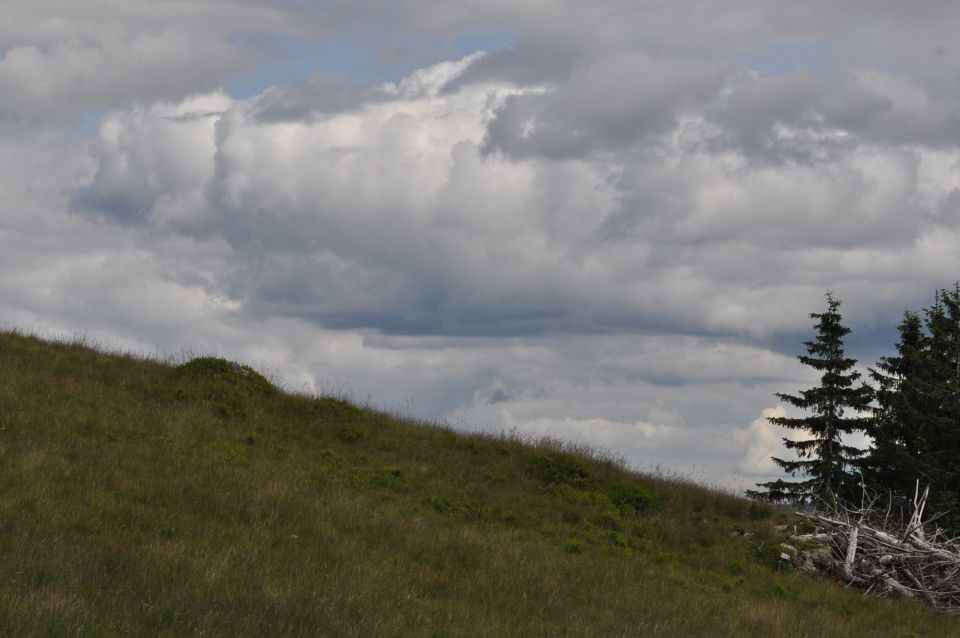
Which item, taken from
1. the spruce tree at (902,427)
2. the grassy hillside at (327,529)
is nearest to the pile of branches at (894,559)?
the grassy hillside at (327,529)

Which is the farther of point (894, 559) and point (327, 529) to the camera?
point (894, 559)

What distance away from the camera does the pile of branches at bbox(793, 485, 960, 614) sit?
20344 millimetres

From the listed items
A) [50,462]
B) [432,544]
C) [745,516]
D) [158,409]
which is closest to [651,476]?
[745,516]

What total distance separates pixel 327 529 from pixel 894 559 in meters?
14.8

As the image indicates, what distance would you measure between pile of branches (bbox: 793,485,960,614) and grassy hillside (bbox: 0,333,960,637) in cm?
110

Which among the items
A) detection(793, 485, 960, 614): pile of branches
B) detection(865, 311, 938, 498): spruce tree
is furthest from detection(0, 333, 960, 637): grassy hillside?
detection(865, 311, 938, 498): spruce tree

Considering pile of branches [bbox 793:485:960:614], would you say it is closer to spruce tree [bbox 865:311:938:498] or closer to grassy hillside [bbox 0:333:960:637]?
grassy hillside [bbox 0:333:960:637]

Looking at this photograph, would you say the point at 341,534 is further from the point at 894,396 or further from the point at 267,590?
the point at 894,396

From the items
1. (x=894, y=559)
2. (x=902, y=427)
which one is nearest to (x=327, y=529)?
(x=894, y=559)

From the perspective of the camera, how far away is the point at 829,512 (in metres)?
23.8

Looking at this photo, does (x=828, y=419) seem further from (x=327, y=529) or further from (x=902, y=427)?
(x=327, y=529)

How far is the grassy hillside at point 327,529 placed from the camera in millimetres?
9953

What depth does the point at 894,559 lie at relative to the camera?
21.2 metres

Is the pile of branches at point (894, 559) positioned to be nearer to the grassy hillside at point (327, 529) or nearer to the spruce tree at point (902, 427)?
the grassy hillside at point (327, 529)
